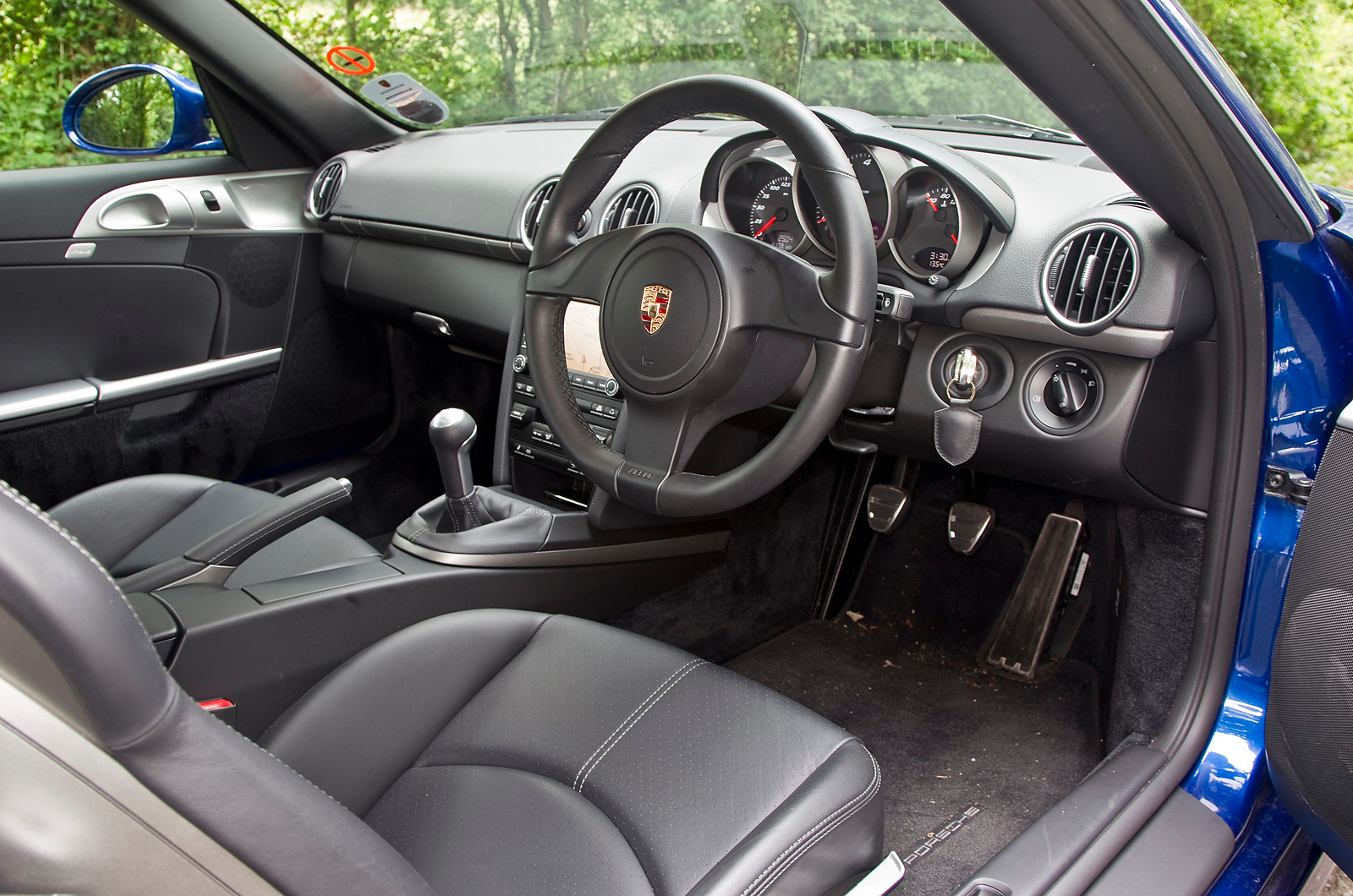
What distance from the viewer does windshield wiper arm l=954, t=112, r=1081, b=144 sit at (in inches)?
69.7

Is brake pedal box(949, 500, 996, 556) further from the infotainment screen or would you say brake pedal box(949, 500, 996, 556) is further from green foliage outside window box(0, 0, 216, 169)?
green foliage outside window box(0, 0, 216, 169)

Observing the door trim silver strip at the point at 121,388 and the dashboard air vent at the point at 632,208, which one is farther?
the door trim silver strip at the point at 121,388

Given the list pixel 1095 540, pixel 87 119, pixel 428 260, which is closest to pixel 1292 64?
pixel 1095 540

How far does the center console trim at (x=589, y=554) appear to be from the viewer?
62.9 inches

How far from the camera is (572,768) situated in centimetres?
108

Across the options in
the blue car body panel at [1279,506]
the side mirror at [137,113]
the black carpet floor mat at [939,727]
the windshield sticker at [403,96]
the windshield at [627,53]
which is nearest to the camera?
the blue car body panel at [1279,506]

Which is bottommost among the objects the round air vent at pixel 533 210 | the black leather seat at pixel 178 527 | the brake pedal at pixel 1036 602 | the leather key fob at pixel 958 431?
the brake pedal at pixel 1036 602

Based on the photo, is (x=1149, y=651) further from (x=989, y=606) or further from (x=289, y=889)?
(x=289, y=889)

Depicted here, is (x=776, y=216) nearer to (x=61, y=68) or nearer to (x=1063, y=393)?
(x=1063, y=393)

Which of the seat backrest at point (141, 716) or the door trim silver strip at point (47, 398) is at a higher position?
the seat backrest at point (141, 716)

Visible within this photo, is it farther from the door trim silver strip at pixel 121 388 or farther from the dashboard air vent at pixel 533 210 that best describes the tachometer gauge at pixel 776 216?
the door trim silver strip at pixel 121 388

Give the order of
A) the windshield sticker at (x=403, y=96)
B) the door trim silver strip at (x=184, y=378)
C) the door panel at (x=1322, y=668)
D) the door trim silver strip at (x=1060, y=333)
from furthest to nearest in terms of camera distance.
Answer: the windshield sticker at (x=403, y=96) → the door trim silver strip at (x=184, y=378) → the door trim silver strip at (x=1060, y=333) → the door panel at (x=1322, y=668)

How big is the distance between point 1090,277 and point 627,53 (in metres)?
1.65

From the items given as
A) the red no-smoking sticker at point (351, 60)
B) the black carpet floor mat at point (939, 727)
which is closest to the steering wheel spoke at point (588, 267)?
the black carpet floor mat at point (939, 727)
